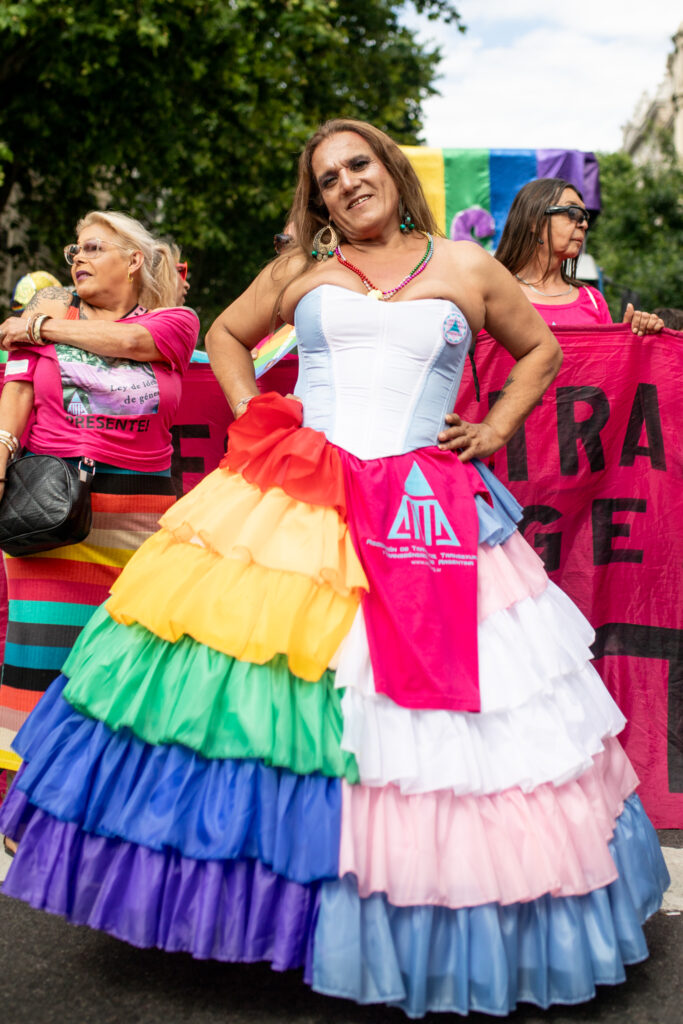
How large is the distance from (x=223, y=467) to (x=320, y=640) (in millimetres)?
674

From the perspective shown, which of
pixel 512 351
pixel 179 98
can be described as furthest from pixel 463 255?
pixel 179 98

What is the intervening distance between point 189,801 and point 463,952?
0.67m

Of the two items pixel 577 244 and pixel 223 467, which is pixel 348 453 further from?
pixel 577 244

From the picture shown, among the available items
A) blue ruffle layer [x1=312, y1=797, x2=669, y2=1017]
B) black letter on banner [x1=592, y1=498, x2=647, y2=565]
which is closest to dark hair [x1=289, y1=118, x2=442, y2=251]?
black letter on banner [x1=592, y1=498, x2=647, y2=565]

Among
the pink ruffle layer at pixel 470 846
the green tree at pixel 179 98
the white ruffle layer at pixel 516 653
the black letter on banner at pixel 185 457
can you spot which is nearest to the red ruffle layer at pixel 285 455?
the white ruffle layer at pixel 516 653

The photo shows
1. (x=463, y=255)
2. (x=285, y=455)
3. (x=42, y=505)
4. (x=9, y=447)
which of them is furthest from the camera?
(x=9, y=447)

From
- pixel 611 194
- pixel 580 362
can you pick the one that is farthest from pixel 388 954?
pixel 611 194

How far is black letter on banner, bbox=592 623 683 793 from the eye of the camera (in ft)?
12.9

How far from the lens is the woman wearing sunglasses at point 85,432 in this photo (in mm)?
3369

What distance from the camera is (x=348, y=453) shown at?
2658mm

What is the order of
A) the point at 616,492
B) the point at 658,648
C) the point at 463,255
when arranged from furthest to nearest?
the point at 616,492
the point at 658,648
the point at 463,255

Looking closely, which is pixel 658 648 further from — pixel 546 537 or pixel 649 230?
pixel 649 230

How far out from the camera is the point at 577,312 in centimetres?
424

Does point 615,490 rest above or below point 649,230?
below
